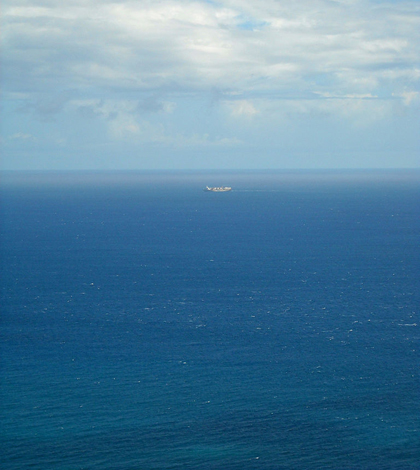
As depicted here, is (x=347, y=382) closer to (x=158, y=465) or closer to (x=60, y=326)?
(x=158, y=465)

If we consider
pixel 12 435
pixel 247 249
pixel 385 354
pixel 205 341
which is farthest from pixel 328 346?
pixel 247 249

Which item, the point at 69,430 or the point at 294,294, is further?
the point at 294,294

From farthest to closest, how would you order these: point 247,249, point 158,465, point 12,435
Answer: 1. point 247,249
2. point 12,435
3. point 158,465

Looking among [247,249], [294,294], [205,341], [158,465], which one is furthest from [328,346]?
[247,249]

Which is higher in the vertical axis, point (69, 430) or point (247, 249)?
point (247, 249)

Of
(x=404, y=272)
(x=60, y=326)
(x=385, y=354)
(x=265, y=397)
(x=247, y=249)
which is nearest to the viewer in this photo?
(x=265, y=397)

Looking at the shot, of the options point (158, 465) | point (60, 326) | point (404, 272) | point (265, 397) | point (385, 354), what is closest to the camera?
point (158, 465)

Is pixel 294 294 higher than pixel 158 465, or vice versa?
pixel 294 294

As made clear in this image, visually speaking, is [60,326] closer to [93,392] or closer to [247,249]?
[93,392]

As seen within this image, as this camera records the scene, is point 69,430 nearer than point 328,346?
Yes
